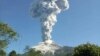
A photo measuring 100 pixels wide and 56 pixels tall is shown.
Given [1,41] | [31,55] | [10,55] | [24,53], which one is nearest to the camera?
[1,41]

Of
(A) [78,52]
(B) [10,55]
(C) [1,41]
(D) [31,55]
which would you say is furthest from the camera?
(D) [31,55]

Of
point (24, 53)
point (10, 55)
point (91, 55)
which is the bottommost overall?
point (91, 55)

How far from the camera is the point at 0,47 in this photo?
49656 millimetres

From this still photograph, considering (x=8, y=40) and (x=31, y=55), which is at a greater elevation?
(x=31, y=55)

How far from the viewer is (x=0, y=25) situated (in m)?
49.9

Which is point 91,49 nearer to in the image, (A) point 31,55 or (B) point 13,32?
(B) point 13,32

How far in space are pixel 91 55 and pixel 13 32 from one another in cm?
1380

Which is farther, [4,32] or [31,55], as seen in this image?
[31,55]

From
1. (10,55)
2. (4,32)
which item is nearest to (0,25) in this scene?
(4,32)

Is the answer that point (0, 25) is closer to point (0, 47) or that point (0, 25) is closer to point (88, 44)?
point (0, 47)

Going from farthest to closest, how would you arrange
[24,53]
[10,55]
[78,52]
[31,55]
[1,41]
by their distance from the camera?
[24,53]
[31,55]
[10,55]
[78,52]
[1,41]

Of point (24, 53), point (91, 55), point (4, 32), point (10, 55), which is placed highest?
point (24, 53)

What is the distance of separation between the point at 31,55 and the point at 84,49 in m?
35.3

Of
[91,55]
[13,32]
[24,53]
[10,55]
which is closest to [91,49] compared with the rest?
[91,55]
